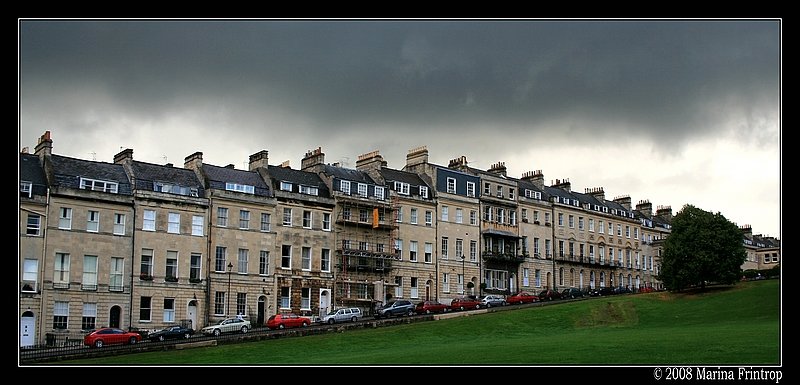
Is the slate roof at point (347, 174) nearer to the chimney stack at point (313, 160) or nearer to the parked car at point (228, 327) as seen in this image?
the chimney stack at point (313, 160)

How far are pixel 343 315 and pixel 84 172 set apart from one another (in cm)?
2032

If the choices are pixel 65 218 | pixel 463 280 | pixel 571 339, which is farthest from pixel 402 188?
pixel 571 339

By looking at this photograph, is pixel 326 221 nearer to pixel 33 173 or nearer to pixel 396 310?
pixel 396 310

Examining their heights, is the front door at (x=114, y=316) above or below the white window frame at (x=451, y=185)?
below

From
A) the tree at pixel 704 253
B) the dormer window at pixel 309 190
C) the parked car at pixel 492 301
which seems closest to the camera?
the dormer window at pixel 309 190

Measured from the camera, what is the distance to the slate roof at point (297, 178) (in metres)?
74.8

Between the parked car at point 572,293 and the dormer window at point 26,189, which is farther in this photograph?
the parked car at point 572,293

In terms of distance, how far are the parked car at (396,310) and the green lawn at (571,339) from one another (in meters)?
5.20

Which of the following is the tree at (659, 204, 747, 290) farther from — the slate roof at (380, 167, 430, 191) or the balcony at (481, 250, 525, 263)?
the slate roof at (380, 167, 430, 191)

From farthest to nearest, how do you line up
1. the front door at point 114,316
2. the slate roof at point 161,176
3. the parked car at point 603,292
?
the parked car at point 603,292, the slate roof at point 161,176, the front door at point 114,316

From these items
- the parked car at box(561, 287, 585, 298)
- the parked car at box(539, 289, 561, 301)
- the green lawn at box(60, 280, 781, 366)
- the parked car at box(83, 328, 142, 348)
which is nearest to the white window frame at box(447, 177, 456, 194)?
the parked car at box(539, 289, 561, 301)

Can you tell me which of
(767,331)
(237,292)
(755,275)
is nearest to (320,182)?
(237,292)

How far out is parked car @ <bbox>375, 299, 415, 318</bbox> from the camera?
230 feet

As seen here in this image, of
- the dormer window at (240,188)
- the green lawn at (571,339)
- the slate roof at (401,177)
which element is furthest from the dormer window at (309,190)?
the green lawn at (571,339)
